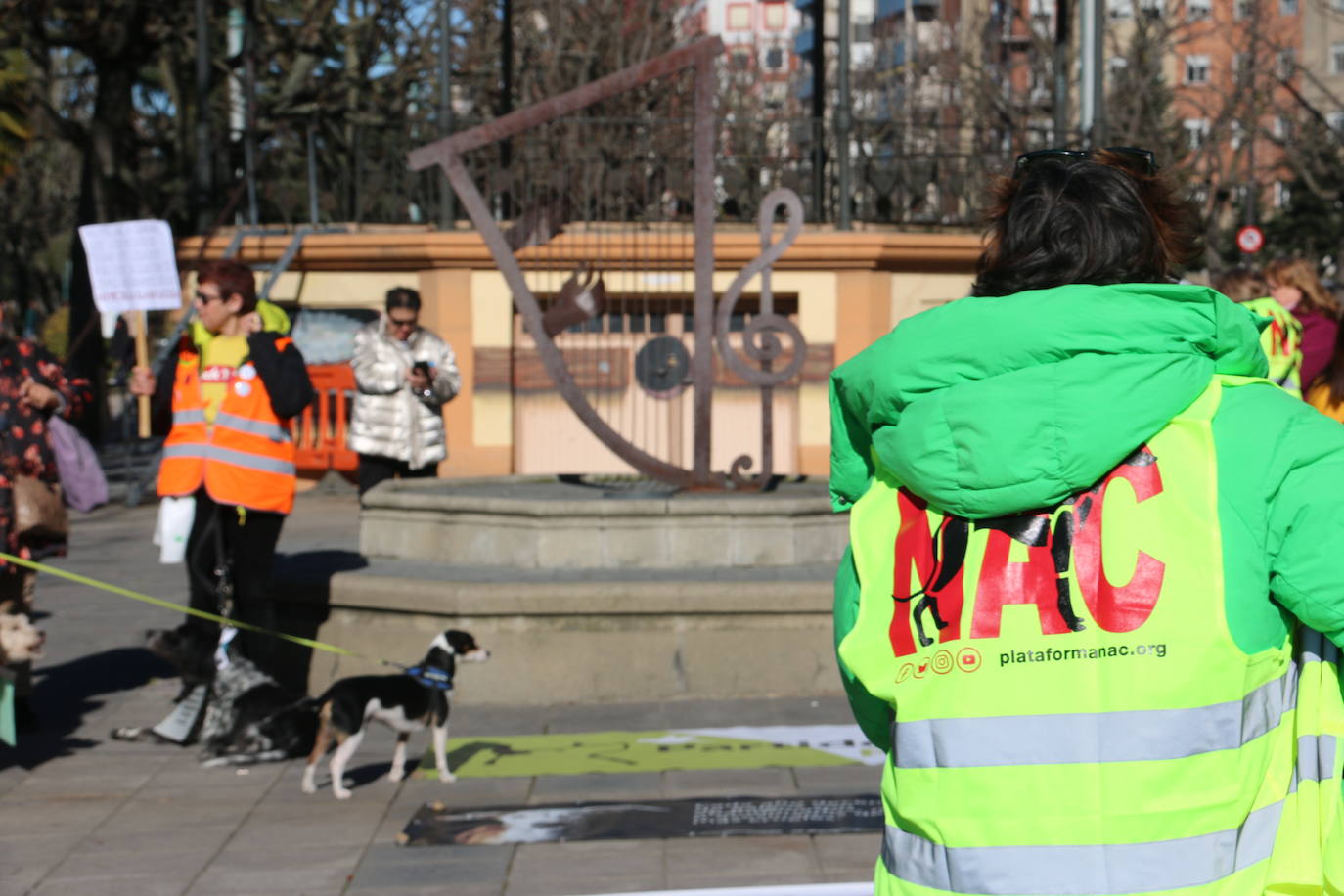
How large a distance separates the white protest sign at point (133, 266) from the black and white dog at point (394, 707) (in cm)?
337

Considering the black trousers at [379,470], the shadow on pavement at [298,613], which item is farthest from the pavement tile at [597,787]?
the black trousers at [379,470]

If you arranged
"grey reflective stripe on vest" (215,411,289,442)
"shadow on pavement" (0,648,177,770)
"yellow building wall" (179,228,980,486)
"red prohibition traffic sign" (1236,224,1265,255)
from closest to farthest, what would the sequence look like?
"shadow on pavement" (0,648,177,770) → "grey reflective stripe on vest" (215,411,289,442) → "yellow building wall" (179,228,980,486) → "red prohibition traffic sign" (1236,224,1265,255)

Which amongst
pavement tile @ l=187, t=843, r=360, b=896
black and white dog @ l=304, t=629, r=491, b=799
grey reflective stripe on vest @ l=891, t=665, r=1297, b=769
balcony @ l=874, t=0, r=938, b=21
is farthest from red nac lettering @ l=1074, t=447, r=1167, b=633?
balcony @ l=874, t=0, r=938, b=21

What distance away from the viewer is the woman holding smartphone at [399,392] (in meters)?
9.70

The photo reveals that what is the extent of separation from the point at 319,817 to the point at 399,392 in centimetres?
414

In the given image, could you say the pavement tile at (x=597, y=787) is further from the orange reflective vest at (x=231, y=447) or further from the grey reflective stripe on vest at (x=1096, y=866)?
the grey reflective stripe on vest at (x=1096, y=866)

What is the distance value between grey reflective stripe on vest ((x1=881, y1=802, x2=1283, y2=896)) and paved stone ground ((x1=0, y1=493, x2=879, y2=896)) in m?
3.11

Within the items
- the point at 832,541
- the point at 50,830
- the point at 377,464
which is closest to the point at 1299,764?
the point at 50,830

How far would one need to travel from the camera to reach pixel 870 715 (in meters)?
2.29

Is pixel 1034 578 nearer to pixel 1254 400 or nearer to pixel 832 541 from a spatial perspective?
pixel 1254 400

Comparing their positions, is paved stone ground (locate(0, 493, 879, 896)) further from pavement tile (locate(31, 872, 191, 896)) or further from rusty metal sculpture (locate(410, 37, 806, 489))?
rusty metal sculpture (locate(410, 37, 806, 489))

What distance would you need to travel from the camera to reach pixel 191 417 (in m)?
7.20

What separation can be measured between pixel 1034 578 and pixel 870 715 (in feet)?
1.06

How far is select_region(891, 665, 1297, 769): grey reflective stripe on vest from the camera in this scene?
2.04m
